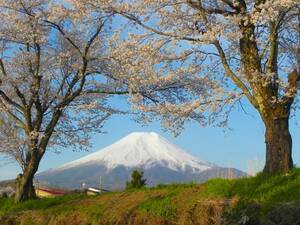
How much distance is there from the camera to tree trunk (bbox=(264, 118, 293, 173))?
713 inches

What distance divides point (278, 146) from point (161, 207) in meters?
4.29

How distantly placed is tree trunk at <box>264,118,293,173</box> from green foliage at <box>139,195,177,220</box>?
336 centimetres

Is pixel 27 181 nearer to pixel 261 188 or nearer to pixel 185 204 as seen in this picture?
pixel 185 204

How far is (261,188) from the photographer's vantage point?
16469mm

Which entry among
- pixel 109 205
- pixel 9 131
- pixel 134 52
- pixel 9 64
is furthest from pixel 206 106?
pixel 9 131

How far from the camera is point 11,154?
125ft

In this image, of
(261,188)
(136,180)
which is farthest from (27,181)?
(261,188)

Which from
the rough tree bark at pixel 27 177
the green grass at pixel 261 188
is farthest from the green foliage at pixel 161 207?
the rough tree bark at pixel 27 177

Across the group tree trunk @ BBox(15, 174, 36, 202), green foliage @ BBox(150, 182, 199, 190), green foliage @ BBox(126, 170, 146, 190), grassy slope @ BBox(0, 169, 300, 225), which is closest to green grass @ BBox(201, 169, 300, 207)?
grassy slope @ BBox(0, 169, 300, 225)

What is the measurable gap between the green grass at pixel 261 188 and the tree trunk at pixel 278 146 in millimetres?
496

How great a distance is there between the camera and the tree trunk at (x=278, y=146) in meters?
18.1

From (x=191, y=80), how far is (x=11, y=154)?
15.9 meters

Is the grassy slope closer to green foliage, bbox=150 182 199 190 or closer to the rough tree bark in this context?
green foliage, bbox=150 182 199 190

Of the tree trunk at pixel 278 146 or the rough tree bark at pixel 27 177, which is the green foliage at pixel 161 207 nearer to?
the tree trunk at pixel 278 146
